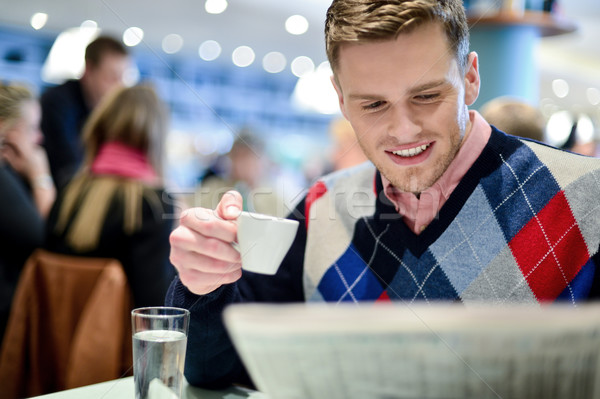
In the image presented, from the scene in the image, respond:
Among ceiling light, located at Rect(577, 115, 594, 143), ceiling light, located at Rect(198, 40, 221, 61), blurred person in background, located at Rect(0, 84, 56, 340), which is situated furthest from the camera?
ceiling light, located at Rect(198, 40, 221, 61)

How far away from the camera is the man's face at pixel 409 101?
807mm

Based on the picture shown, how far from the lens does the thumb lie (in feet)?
2.37

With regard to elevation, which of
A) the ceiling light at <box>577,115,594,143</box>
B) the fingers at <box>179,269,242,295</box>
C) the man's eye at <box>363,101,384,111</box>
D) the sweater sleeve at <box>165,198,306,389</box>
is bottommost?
the sweater sleeve at <box>165,198,306,389</box>

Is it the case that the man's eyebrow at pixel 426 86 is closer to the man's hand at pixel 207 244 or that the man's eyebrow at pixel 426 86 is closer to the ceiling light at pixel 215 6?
the man's hand at pixel 207 244

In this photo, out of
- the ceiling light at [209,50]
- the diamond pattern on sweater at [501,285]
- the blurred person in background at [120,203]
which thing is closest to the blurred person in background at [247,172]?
the blurred person in background at [120,203]

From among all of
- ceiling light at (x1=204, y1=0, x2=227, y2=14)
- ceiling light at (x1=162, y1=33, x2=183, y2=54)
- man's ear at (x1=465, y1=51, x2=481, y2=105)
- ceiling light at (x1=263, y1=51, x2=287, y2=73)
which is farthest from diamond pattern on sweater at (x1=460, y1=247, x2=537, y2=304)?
ceiling light at (x1=263, y1=51, x2=287, y2=73)

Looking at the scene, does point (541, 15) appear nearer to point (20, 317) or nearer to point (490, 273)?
point (490, 273)

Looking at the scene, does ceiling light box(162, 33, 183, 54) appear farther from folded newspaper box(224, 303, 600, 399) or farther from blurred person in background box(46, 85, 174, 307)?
folded newspaper box(224, 303, 600, 399)

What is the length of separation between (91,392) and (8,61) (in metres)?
5.89

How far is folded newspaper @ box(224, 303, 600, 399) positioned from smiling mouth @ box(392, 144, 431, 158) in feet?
1.71

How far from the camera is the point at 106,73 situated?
2.68 meters

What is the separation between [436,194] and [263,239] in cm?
34

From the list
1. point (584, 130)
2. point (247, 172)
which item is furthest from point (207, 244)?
point (247, 172)

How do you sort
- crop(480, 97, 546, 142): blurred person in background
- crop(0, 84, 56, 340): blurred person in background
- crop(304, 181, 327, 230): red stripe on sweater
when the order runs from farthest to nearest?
crop(0, 84, 56, 340): blurred person in background, crop(480, 97, 546, 142): blurred person in background, crop(304, 181, 327, 230): red stripe on sweater
